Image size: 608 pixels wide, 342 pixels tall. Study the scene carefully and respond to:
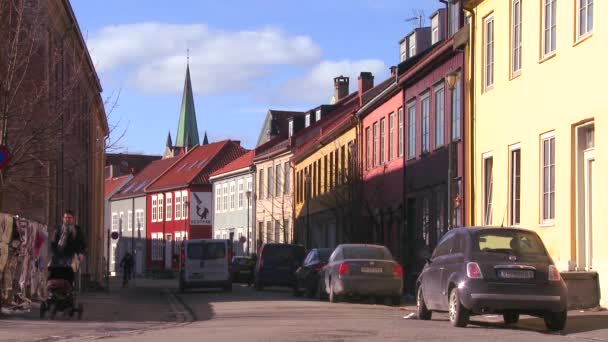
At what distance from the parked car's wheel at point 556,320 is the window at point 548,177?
718 cm

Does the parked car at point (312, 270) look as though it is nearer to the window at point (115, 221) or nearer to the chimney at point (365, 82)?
the chimney at point (365, 82)

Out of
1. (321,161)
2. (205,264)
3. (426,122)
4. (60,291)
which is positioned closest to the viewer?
(60,291)

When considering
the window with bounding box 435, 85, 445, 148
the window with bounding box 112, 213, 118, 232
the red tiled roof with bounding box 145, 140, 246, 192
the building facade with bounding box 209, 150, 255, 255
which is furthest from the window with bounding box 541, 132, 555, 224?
the window with bounding box 112, 213, 118, 232

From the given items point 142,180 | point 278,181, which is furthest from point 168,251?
point 278,181

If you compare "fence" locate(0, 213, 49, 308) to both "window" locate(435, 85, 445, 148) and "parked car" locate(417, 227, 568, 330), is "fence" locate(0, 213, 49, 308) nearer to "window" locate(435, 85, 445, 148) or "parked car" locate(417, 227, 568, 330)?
"parked car" locate(417, 227, 568, 330)

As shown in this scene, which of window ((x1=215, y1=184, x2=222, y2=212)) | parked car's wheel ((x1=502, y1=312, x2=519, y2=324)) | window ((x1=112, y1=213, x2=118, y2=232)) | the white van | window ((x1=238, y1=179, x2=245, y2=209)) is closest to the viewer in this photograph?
parked car's wheel ((x1=502, y1=312, x2=519, y2=324))

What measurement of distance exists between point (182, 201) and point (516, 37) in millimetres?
73505

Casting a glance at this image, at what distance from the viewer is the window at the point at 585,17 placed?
874 inches

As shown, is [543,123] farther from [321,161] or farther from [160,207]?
[160,207]

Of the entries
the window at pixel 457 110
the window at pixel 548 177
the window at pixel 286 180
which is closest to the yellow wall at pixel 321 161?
the window at pixel 286 180

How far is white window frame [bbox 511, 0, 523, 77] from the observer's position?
87.8 feet

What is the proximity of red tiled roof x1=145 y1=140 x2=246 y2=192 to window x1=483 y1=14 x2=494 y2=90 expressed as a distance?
6851cm

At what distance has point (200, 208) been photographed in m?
96.5

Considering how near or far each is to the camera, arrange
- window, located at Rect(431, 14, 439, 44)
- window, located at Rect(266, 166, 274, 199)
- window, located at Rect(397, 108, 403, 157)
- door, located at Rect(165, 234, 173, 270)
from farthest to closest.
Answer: door, located at Rect(165, 234, 173, 270) < window, located at Rect(266, 166, 274, 199) < window, located at Rect(397, 108, 403, 157) < window, located at Rect(431, 14, 439, 44)
